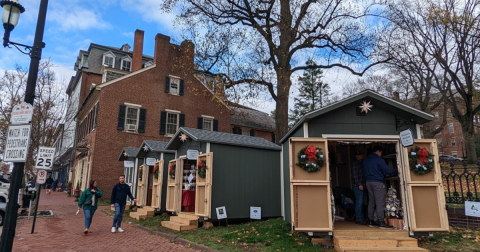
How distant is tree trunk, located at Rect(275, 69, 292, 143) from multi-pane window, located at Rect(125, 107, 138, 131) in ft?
40.0

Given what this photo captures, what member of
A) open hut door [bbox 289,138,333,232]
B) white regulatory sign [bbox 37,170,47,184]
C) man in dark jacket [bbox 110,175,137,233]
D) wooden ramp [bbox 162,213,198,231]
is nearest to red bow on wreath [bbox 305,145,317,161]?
open hut door [bbox 289,138,333,232]

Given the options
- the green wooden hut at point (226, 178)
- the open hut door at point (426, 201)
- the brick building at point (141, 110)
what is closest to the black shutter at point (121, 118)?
the brick building at point (141, 110)

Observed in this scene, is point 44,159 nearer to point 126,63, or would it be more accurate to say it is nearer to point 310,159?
point 310,159

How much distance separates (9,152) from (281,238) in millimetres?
5950

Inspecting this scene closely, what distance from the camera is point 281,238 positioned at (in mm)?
7637

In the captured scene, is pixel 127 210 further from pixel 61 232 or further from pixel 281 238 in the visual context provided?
pixel 281 238

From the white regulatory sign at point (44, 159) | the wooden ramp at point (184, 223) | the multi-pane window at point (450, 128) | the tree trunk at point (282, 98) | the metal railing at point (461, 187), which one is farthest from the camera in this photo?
the multi-pane window at point (450, 128)

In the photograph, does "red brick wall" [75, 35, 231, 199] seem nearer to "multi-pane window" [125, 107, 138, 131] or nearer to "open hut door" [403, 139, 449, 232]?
"multi-pane window" [125, 107, 138, 131]

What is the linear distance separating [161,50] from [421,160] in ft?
70.3

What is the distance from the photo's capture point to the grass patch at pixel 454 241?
6492 mm

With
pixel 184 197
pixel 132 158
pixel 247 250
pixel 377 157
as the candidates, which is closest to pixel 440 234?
pixel 377 157

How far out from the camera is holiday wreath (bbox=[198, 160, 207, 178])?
10.2m

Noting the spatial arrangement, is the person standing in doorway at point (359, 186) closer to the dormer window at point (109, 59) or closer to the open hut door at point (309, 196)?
the open hut door at point (309, 196)

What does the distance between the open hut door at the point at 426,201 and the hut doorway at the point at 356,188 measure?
0.21 m
